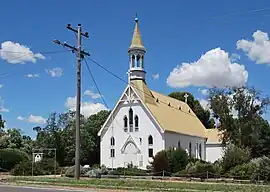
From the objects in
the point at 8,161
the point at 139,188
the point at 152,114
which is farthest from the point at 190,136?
the point at 139,188

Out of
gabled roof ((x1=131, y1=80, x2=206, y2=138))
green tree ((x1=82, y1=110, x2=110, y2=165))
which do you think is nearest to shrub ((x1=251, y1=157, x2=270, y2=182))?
gabled roof ((x1=131, y1=80, x2=206, y2=138))

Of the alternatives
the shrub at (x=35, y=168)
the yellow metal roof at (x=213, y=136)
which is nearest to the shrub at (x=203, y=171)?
the shrub at (x=35, y=168)

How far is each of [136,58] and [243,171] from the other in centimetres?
2631

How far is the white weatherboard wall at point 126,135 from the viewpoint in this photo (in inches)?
2045

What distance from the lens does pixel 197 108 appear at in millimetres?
83250

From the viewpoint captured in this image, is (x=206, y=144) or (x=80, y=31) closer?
(x=80, y=31)

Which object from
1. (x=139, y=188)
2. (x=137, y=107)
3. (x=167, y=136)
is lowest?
(x=139, y=188)

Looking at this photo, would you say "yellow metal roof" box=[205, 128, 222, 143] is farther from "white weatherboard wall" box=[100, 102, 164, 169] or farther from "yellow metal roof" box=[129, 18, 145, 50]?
"yellow metal roof" box=[129, 18, 145, 50]

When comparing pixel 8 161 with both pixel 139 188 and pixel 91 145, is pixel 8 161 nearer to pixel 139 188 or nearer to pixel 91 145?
pixel 91 145

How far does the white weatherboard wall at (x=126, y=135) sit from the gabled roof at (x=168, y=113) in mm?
1211

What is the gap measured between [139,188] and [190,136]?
35242 millimetres

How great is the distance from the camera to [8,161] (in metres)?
50.1

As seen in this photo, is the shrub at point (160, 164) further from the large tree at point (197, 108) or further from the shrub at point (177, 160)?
the large tree at point (197, 108)

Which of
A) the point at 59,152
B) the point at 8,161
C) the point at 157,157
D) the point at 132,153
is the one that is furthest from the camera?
the point at 59,152
